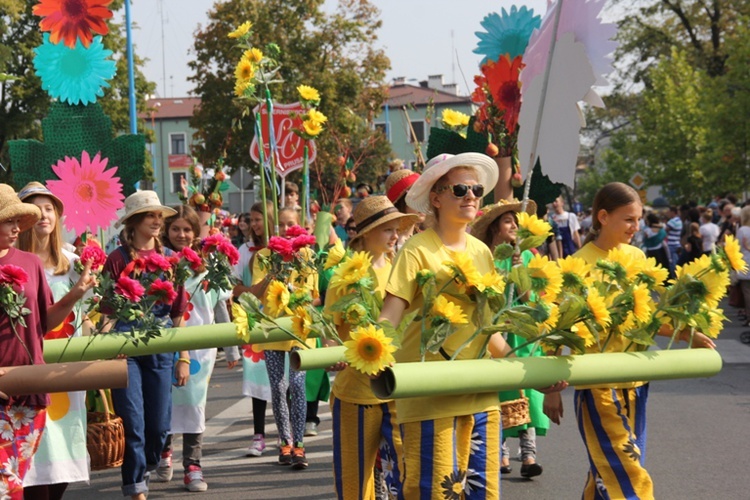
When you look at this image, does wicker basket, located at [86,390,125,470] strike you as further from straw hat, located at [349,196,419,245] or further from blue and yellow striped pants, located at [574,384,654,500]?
blue and yellow striped pants, located at [574,384,654,500]

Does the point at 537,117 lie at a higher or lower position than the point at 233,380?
higher

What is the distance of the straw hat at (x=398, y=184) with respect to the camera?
6.86 m

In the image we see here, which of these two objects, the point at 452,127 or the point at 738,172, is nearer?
the point at 452,127

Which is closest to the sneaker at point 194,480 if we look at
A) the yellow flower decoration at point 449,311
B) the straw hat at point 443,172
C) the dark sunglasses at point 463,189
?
the straw hat at point 443,172

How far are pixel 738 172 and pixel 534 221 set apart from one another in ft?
85.3

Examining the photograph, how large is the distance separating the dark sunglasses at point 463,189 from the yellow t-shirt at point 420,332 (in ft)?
0.59

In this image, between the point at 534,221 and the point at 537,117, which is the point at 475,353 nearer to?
the point at 534,221

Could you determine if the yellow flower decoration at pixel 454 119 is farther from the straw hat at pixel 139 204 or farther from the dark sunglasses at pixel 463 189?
the dark sunglasses at pixel 463 189

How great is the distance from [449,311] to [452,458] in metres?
0.57

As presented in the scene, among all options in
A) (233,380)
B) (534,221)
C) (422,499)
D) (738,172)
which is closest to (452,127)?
(534,221)

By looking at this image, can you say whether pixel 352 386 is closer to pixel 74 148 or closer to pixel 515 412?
pixel 515 412

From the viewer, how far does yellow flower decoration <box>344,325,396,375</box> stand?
3.98 meters

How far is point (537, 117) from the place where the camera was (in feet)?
15.8

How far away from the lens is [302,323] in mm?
4570
